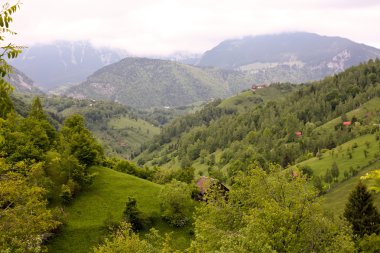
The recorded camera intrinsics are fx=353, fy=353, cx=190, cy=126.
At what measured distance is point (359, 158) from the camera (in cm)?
16112

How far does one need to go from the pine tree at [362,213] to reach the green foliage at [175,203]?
117 feet

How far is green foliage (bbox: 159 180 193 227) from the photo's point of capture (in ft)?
273

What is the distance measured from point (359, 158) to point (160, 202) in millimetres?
112228

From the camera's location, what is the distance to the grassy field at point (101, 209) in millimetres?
70875

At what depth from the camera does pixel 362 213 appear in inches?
2776

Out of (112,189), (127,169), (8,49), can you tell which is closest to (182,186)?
(112,189)

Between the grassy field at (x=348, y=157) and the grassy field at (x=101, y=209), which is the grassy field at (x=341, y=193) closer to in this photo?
the grassy field at (x=348, y=157)

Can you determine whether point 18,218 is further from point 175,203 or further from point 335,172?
point 335,172

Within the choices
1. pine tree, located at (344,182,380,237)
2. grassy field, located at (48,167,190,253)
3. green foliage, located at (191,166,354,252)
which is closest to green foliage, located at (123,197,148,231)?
grassy field, located at (48,167,190,253)

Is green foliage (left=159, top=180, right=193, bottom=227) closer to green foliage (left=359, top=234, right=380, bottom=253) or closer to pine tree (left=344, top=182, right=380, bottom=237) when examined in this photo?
pine tree (left=344, top=182, right=380, bottom=237)

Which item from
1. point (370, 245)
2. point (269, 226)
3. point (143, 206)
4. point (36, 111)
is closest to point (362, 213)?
point (370, 245)

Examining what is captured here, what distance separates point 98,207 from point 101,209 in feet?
3.15

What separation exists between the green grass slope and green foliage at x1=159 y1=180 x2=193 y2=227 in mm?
4243

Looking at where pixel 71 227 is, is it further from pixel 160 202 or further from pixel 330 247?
pixel 330 247
